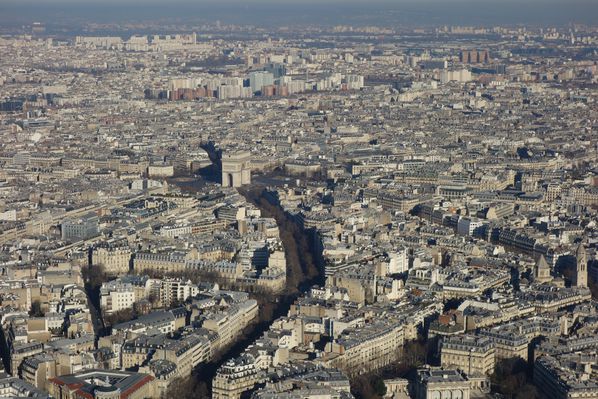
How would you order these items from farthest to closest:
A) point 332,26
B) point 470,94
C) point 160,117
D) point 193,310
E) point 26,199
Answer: point 332,26
point 470,94
point 160,117
point 26,199
point 193,310

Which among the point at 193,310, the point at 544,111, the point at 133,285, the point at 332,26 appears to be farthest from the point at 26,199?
the point at 332,26

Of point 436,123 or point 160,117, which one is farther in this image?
point 160,117

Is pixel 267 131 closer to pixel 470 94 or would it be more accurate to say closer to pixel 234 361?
pixel 470 94

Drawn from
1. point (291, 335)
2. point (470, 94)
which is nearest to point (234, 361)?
point (291, 335)

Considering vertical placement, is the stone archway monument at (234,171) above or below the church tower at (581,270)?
below

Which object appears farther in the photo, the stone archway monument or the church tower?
the stone archway monument

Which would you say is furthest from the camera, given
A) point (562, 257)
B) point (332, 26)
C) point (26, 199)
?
point (332, 26)
